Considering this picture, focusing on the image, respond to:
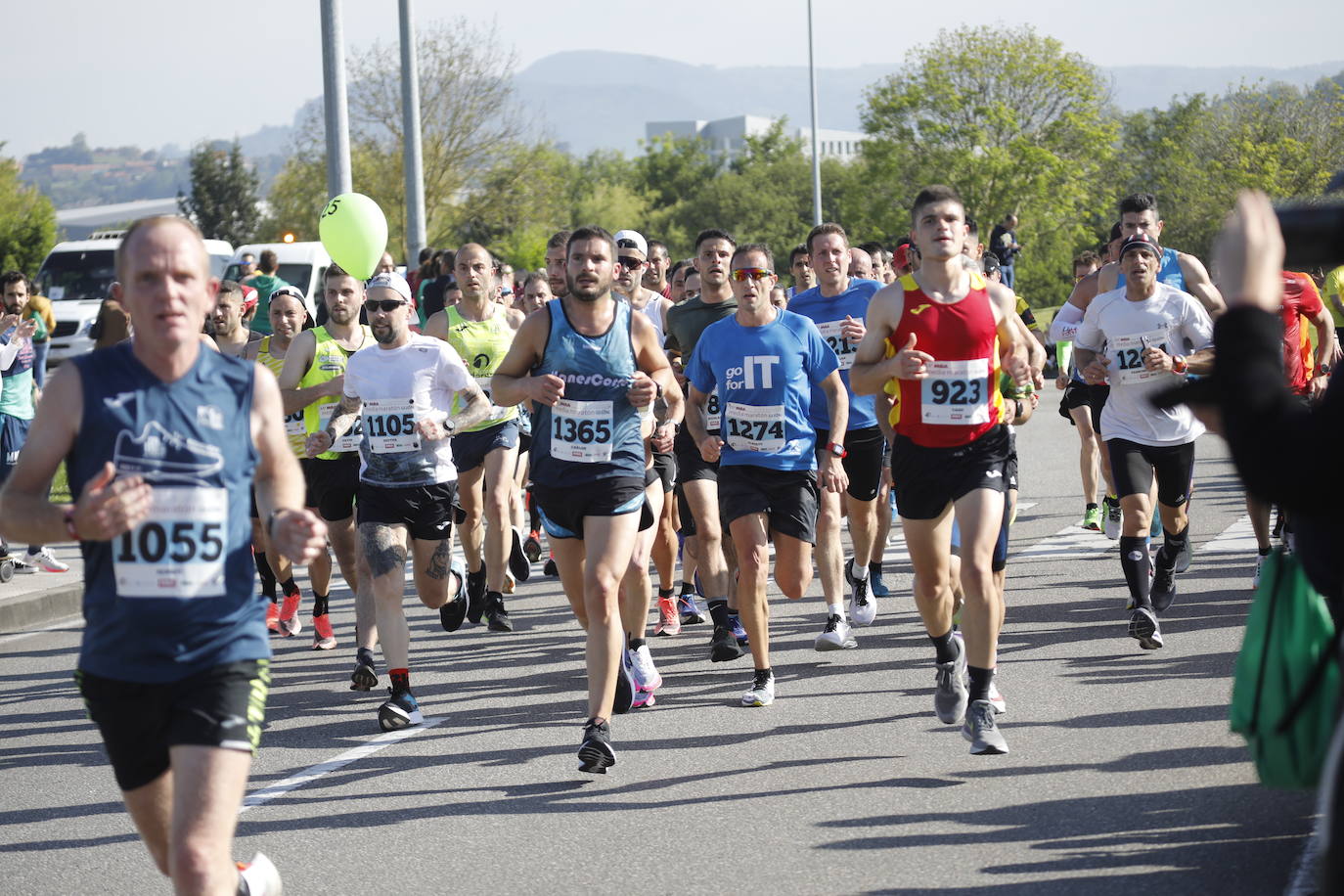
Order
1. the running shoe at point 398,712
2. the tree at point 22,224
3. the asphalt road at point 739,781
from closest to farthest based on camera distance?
1. the asphalt road at point 739,781
2. the running shoe at point 398,712
3. the tree at point 22,224

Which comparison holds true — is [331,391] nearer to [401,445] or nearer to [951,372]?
[401,445]

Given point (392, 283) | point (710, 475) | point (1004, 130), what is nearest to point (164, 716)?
point (392, 283)

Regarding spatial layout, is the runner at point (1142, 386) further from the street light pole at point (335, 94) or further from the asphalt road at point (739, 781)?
the street light pole at point (335, 94)

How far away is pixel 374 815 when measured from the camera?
612 centimetres

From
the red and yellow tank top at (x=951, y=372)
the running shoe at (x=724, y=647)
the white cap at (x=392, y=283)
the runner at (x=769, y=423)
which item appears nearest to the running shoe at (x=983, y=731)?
the red and yellow tank top at (x=951, y=372)

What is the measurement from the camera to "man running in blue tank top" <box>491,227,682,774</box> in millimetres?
6945

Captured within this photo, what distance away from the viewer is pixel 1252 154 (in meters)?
50.7

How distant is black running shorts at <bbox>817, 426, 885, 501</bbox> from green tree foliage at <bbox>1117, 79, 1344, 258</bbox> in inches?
1632

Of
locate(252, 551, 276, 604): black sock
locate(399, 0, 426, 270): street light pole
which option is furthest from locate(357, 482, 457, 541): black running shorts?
locate(399, 0, 426, 270): street light pole

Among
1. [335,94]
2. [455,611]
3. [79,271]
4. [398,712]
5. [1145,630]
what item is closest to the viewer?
[398,712]

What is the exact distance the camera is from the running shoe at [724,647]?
349 inches

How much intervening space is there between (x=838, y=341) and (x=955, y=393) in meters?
3.38

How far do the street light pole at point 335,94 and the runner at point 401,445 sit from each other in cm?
833

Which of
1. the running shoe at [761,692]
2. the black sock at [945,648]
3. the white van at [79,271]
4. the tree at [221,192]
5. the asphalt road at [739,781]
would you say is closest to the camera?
the asphalt road at [739,781]
